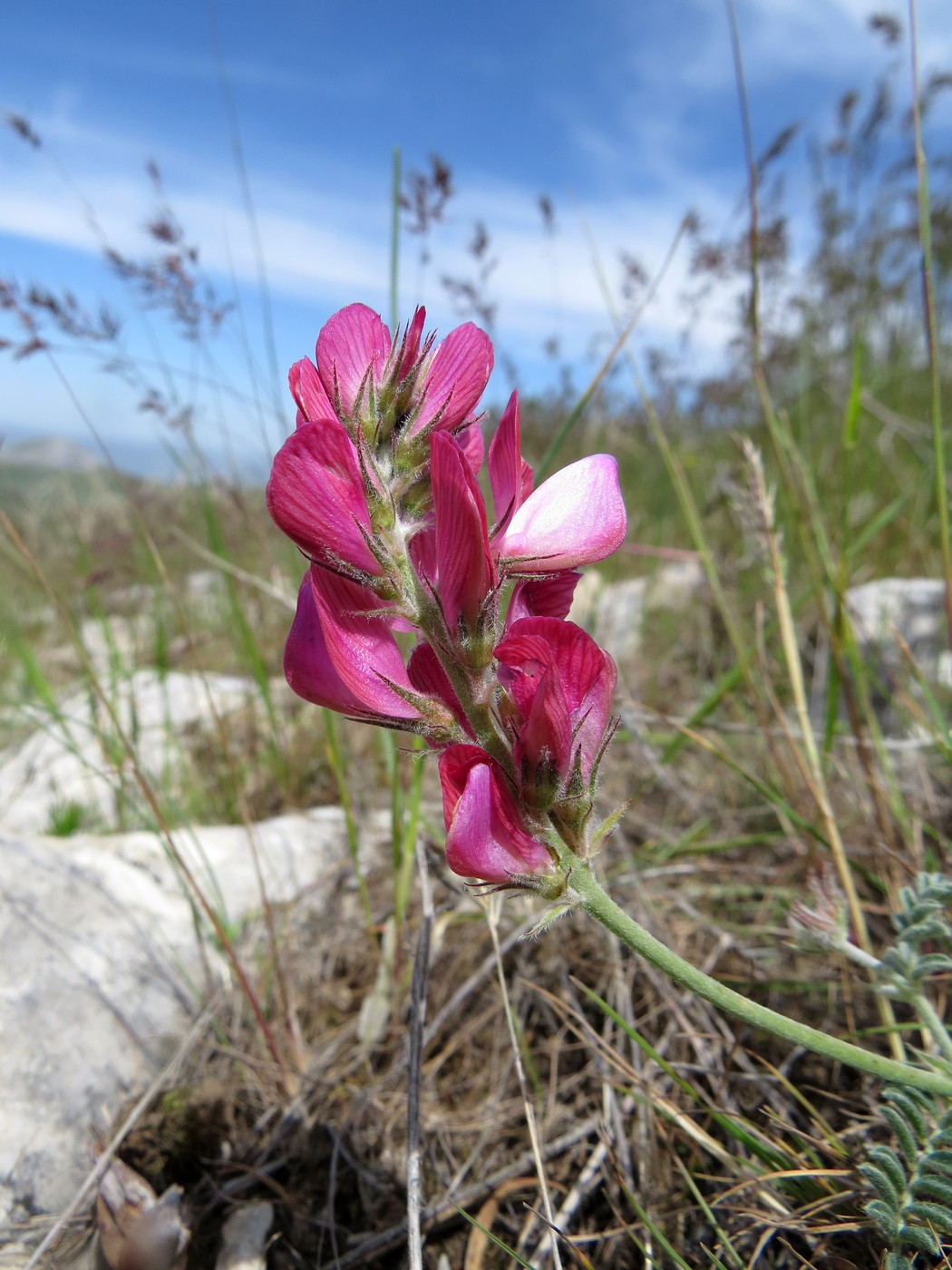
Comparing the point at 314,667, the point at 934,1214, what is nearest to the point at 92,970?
the point at 314,667

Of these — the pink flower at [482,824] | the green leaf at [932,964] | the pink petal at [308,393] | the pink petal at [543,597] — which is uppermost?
the pink petal at [308,393]

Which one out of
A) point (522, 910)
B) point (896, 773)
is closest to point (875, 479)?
point (896, 773)

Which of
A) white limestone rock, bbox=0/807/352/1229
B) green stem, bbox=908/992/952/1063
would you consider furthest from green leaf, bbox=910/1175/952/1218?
white limestone rock, bbox=0/807/352/1229

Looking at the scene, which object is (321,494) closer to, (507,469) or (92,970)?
(507,469)

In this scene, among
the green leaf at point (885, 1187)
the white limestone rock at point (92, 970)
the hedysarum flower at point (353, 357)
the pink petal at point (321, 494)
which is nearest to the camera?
the pink petal at point (321, 494)

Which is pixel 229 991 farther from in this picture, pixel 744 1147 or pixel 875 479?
pixel 875 479

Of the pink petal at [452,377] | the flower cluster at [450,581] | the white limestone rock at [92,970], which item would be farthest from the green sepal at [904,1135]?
the white limestone rock at [92,970]

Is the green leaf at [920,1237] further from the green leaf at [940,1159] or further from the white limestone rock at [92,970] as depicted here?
the white limestone rock at [92,970]

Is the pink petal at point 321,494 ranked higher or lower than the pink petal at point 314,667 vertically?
higher
